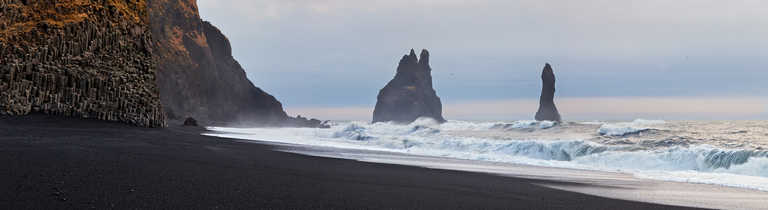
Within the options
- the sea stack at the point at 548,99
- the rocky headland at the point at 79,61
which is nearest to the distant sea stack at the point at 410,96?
the sea stack at the point at 548,99

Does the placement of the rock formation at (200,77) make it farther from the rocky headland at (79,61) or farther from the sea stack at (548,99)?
the sea stack at (548,99)

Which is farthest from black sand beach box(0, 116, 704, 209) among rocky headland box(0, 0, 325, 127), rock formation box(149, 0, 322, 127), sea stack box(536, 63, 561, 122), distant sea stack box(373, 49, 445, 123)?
distant sea stack box(373, 49, 445, 123)

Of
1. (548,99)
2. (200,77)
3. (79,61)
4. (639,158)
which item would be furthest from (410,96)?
(79,61)

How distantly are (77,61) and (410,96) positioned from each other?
11994 cm

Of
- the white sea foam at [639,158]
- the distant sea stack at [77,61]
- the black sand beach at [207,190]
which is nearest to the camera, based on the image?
the black sand beach at [207,190]

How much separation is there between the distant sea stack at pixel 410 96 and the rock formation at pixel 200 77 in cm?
4513

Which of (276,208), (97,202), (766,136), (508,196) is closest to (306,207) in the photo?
(276,208)

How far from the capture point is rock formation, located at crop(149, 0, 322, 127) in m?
66.8

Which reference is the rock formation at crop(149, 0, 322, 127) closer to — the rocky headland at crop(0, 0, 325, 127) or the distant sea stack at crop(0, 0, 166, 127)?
the rocky headland at crop(0, 0, 325, 127)

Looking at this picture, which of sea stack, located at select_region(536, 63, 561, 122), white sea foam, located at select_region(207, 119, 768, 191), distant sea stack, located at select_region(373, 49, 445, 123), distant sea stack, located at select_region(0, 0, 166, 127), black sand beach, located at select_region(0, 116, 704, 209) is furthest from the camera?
distant sea stack, located at select_region(373, 49, 445, 123)

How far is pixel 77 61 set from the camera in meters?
16.4

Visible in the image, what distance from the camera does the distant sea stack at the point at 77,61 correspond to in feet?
47.9

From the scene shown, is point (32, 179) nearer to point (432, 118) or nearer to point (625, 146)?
point (625, 146)

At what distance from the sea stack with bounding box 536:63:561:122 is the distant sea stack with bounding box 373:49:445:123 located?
44.3 m
